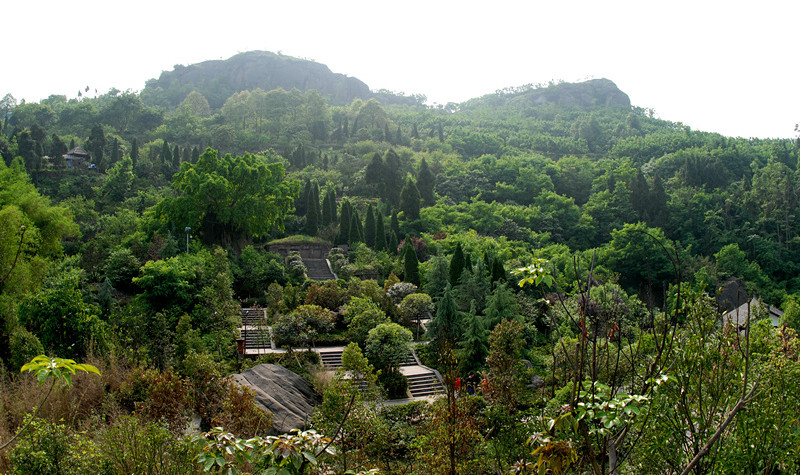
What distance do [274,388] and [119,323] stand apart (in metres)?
6.44

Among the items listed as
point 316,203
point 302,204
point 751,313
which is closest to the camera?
point 751,313

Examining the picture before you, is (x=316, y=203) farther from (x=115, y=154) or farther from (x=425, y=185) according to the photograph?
(x=115, y=154)

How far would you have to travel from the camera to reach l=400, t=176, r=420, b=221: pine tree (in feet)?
151

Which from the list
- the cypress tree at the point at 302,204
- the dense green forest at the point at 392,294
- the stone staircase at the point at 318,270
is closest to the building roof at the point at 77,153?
the dense green forest at the point at 392,294

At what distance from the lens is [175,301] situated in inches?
936

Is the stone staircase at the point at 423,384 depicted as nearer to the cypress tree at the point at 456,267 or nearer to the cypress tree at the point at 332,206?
the cypress tree at the point at 456,267

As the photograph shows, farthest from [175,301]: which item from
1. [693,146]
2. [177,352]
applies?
[693,146]

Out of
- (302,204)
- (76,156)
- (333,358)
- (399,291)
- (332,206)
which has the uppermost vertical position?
(76,156)

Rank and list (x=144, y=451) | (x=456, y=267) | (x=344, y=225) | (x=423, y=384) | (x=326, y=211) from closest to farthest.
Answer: (x=144, y=451) → (x=423, y=384) → (x=456, y=267) → (x=344, y=225) → (x=326, y=211)

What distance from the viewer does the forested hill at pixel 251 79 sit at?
12250 centimetres

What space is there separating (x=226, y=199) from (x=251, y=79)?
104 metres

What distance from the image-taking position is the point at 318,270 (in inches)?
1411

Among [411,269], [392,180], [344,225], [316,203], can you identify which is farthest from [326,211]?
[411,269]

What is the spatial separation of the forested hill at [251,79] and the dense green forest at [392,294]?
113 feet
